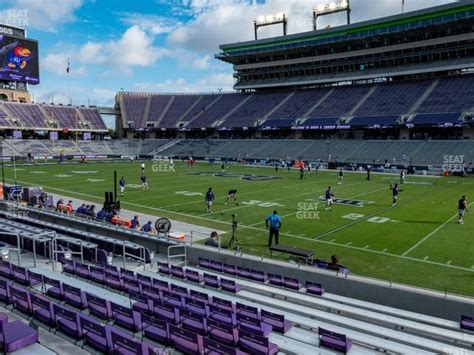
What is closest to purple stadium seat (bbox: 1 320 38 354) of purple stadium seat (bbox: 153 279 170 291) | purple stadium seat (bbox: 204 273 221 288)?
purple stadium seat (bbox: 153 279 170 291)

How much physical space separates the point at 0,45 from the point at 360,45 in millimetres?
59798

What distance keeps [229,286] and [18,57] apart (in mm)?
73781

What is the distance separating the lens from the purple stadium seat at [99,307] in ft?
24.7

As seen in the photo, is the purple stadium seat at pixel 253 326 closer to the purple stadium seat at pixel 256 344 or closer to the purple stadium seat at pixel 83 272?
the purple stadium seat at pixel 256 344

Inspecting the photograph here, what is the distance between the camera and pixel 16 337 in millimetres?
5980

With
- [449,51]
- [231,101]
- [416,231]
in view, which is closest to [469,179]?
[416,231]

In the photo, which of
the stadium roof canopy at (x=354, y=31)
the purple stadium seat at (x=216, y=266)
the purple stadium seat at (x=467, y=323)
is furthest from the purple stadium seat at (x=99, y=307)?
the stadium roof canopy at (x=354, y=31)

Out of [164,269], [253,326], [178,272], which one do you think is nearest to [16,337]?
[253,326]

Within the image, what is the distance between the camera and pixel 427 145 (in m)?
51.5

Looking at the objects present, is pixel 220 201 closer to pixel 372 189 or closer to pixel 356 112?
pixel 372 189

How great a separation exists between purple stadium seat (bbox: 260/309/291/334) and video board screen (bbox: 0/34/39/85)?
74.1 meters

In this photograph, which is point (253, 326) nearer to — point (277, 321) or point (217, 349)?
point (277, 321)

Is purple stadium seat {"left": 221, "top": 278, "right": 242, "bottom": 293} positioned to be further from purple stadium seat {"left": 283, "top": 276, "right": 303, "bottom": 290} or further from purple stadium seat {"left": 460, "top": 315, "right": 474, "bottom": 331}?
purple stadium seat {"left": 460, "top": 315, "right": 474, "bottom": 331}

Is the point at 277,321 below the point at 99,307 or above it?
below
